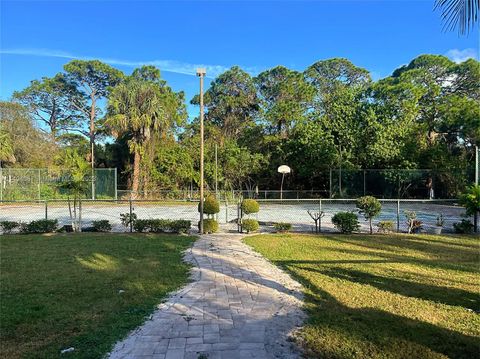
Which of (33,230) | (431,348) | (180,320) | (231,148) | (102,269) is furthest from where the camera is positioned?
(231,148)

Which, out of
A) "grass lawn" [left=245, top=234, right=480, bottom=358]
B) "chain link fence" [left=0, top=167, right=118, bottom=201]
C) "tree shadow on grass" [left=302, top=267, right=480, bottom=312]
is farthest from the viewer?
"chain link fence" [left=0, top=167, right=118, bottom=201]

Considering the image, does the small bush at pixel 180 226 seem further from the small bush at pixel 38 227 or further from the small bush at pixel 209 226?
the small bush at pixel 38 227

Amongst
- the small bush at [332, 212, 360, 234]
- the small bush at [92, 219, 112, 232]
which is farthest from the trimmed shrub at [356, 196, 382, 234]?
the small bush at [92, 219, 112, 232]

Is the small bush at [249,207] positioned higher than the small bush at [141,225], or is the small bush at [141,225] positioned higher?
the small bush at [249,207]

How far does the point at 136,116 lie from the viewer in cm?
2638

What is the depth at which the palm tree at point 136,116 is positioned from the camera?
86.4 feet

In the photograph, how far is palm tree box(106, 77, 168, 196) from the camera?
2633cm

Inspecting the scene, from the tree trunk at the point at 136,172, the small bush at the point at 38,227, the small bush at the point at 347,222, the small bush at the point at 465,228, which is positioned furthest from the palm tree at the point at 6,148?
the small bush at the point at 465,228

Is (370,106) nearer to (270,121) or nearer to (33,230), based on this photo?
(270,121)

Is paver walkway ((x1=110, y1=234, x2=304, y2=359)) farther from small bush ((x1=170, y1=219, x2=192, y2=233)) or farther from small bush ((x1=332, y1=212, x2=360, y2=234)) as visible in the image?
small bush ((x1=332, y1=212, x2=360, y2=234))

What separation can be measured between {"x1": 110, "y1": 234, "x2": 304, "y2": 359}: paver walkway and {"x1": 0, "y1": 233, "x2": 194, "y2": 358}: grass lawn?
0.88 feet

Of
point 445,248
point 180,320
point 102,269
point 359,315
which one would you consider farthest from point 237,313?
point 445,248

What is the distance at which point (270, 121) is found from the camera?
32312 millimetres

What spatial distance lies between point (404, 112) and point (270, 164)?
1078cm
